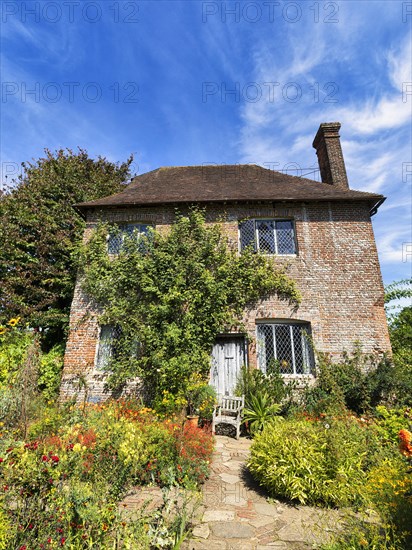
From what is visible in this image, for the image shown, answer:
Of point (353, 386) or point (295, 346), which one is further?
point (295, 346)

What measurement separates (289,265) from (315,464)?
6547 millimetres

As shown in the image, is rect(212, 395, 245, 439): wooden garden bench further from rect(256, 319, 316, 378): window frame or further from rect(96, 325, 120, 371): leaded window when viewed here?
rect(96, 325, 120, 371): leaded window

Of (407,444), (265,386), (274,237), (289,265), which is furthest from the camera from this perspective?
(274,237)

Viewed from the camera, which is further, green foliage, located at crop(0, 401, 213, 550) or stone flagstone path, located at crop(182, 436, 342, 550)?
stone flagstone path, located at crop(182, 436, 342, 550)

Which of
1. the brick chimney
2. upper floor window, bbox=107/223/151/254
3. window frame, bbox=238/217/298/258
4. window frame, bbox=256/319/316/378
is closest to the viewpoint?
window frame, bbox=256/319/316/378

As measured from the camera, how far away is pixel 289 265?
32.2 ft

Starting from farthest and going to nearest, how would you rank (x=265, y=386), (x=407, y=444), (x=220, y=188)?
(x=220, y=188) → (x=265, y=386) → (x=407, y=444)

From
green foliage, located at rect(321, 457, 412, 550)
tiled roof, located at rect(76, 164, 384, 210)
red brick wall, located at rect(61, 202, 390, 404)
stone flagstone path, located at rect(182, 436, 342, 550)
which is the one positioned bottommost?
stone flagstone path, located at rect(182, 436, 342, 550)

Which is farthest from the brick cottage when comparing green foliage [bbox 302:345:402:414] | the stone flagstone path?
the stone flagstone path

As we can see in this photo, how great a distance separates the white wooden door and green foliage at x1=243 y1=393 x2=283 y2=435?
1.45 meters

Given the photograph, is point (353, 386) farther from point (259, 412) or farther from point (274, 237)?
point (274, 237)

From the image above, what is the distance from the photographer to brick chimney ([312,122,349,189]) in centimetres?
1173

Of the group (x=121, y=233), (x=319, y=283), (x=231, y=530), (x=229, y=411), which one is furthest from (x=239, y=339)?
(x=231, y=530)

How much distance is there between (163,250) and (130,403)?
15.6ft
